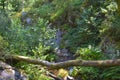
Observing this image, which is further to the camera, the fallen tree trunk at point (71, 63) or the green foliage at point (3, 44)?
the green foliage at point (3, 44)

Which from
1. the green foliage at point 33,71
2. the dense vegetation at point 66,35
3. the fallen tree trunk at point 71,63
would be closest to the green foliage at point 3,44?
the dense vegetation at point 66,35

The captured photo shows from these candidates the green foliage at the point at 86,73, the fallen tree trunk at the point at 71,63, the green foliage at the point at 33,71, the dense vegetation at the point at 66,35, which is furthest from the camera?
the green foliage at the point at 86,73

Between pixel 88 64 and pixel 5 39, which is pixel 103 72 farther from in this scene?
pixel 5 39

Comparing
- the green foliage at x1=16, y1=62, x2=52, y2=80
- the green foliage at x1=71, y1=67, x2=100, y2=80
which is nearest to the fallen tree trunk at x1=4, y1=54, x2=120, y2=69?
the green foliage at x1=16, y1=62, x2=52, y2=80

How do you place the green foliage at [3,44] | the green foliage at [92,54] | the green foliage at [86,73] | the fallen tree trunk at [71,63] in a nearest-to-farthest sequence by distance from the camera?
1. the fallen tree trunk at [71,63]
2. the green foliage at [3,44]
3. the green foliage at [86,73]
4. the green foliage at [92,54]

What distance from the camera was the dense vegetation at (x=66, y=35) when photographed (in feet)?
32.4

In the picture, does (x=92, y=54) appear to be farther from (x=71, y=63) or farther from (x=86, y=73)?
(x=71, y=63)

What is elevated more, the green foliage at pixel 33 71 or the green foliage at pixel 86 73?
the green foliage at pixel 33 71

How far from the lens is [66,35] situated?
45.1 ft

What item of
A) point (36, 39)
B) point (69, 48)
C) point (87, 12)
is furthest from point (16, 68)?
point (87, 12)

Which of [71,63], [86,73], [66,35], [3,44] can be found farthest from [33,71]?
[66,35]

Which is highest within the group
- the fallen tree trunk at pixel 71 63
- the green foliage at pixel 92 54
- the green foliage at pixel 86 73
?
the fallen tree trunk at pixel 71 63

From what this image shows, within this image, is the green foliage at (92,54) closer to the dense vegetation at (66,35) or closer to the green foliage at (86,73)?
the dense vegetation at (66,35)

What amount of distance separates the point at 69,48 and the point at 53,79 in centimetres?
357
